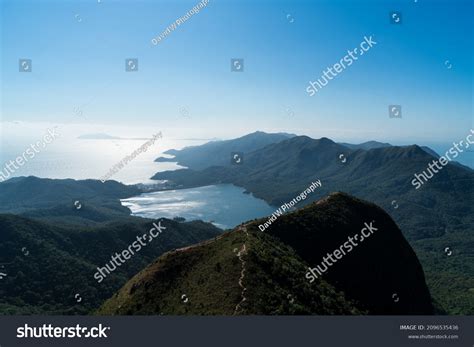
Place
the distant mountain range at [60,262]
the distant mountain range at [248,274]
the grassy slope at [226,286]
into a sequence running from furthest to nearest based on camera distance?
Result: the distant mountain range at [60,262] → the distant mountain range at [248,274] → the grassy slope at [226,286]

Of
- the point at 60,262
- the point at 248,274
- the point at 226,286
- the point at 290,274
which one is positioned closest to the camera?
the point at 226,286

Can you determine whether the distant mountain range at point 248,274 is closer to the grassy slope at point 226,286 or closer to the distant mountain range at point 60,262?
the grassy slope at point 226,286

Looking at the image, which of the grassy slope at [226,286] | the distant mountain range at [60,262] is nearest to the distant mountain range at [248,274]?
the grassy slope at [226,286]

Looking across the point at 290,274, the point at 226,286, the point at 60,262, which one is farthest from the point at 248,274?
the point at 60,262

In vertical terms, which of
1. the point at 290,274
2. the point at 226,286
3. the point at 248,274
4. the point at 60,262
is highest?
the point at 248,274

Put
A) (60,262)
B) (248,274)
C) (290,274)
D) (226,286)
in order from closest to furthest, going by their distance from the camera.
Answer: (226,286), (248,274), (290,274), (60,262)

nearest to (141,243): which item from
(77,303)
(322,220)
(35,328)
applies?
(77,303)

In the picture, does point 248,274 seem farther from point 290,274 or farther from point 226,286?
point 290,274

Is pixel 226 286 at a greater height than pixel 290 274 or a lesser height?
greater

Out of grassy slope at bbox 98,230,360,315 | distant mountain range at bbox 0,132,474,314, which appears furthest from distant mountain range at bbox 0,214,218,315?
grassy slope at bbox 98,230,360,315
